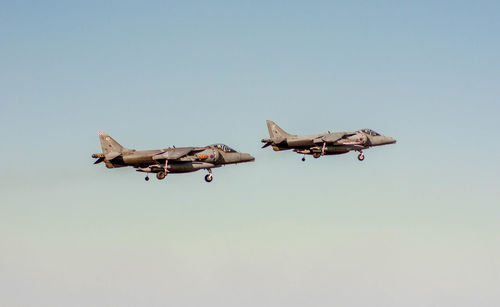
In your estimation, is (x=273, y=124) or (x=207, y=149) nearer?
(x=207, y=149)

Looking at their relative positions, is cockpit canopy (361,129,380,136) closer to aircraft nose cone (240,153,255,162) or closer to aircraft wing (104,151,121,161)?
aircraft nose cone (240,153,255,162)

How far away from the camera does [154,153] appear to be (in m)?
93.2

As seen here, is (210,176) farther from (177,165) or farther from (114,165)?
(114,165)

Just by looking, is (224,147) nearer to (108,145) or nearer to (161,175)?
(161,175)

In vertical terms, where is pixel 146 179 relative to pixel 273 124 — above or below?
below

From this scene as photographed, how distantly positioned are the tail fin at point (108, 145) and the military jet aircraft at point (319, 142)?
16703mm

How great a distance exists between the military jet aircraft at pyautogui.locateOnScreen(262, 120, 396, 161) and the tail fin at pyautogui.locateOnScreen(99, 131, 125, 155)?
54.8ft

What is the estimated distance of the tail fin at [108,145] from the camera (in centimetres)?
9400

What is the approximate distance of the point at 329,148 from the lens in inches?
3947

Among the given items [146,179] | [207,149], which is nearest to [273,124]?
[207,149]

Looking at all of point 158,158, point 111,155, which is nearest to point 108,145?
point 111,155

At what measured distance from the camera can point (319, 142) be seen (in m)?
99.9

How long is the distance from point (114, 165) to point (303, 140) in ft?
69.9

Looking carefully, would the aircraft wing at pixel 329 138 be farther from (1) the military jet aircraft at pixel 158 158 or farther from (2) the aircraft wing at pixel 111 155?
(2) the aircraft wing at pixel 111 155
